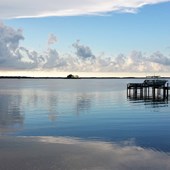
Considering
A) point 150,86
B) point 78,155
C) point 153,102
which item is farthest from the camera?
point 150,86

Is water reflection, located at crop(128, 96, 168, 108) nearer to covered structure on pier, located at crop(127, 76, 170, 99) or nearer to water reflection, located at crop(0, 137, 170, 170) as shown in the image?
covered structure on pier, located at crop(127, 76, 170, 99)

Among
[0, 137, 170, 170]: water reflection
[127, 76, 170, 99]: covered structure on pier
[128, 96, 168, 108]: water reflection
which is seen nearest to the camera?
[0, 137, 170, 170]: water reflection

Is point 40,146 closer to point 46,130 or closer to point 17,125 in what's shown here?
point 46,130

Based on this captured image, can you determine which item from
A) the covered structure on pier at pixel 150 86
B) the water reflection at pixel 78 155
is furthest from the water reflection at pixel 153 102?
the water reflection at pixel 78 155

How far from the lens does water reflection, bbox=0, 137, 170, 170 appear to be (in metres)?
19.2

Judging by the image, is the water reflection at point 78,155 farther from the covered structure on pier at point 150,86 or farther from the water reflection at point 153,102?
the covered structure on pier at point 150,86

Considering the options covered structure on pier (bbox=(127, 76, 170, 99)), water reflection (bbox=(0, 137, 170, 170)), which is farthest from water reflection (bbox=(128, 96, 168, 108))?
water reflection (bbox=(0, 137, 170, 170))

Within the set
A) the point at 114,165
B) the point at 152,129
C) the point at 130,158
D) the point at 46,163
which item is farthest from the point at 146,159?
the point at 152,129

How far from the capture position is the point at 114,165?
19.4m

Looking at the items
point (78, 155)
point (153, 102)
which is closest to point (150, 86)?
point (153, 102)

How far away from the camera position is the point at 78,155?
71.2 ft

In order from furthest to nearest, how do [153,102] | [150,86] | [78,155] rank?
[150,86] → [153,102] → [78,155]

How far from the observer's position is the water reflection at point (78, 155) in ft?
63.1

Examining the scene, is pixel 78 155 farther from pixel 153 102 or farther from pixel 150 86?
pixel 150 86
